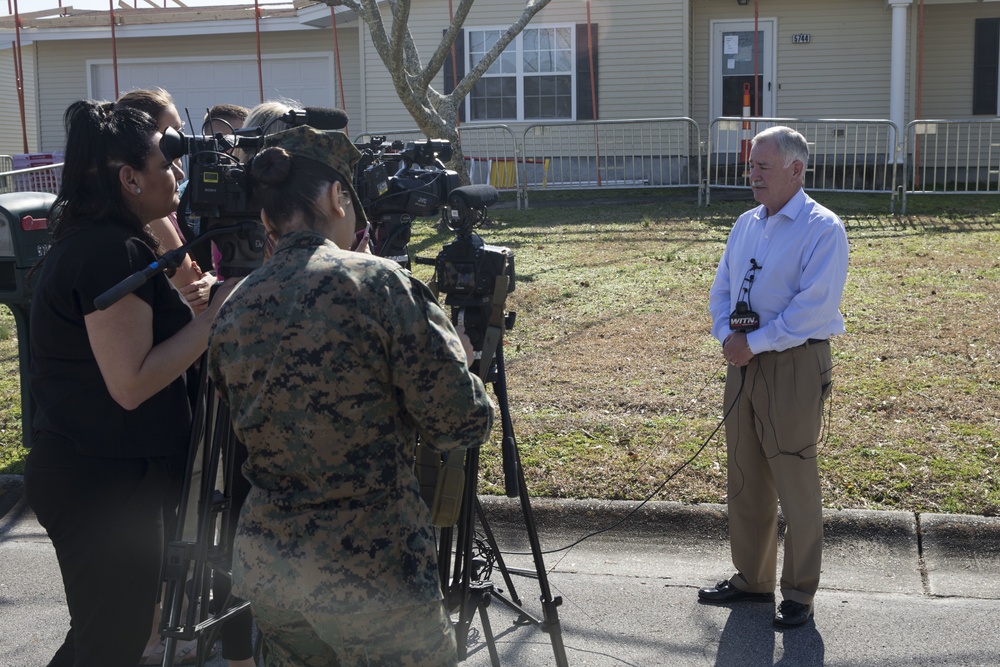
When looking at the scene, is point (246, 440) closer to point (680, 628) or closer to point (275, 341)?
point (275, 341)

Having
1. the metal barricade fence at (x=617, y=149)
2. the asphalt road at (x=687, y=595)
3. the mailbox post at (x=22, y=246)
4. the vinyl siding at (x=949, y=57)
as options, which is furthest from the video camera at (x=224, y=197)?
the vinyl siding at (x=949, y=57)

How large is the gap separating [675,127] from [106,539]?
621 inches

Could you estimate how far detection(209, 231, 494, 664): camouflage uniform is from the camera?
2107mm

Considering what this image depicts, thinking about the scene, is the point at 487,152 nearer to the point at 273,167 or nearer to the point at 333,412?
the point at 273,167

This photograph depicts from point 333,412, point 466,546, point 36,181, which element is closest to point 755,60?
point 36,181

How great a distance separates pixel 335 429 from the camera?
6.95ft

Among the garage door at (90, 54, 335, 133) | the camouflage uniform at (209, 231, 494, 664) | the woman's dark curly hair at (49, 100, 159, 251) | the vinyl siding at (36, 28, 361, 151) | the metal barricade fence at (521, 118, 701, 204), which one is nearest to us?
A: the camouflage uniform at (209, 231, 494, 664)

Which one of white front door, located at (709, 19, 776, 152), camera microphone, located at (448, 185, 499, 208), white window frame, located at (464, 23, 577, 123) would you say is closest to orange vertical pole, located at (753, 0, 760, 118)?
white front door, located at (709, 19, 776, 152)

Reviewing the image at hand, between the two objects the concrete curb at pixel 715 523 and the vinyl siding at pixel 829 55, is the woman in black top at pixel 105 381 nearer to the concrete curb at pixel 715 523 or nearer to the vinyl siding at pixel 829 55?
the concrete curb at pixel 715 523

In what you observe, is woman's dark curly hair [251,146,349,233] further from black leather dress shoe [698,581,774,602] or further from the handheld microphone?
black leather dress shoe [698,581,774,602]

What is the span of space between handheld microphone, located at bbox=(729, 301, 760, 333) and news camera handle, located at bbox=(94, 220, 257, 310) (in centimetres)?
219

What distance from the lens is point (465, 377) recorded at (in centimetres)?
221

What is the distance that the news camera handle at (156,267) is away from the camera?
8.24 feet

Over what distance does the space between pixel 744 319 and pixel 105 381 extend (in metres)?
2.59
